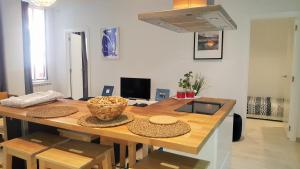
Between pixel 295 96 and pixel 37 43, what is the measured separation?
18.7 feet

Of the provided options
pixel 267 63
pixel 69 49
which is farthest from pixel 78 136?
A: pixel 267 63

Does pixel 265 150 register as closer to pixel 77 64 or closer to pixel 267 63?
pixel 267 63

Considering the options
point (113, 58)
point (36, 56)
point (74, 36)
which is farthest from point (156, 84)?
point (36, 56)

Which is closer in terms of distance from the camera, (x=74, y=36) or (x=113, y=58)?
(x=113, y=58)

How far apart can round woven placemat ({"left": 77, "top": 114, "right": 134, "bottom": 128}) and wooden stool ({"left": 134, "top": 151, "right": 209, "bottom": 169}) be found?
30cm

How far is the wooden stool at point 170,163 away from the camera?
57.0 inches

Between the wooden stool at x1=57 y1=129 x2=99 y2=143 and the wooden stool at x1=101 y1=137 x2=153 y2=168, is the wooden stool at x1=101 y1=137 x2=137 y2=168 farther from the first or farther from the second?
the wooden stool at x1=57 y1=129 x2=99 y2=143

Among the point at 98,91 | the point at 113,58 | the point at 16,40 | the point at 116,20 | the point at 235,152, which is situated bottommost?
the point at 235,152

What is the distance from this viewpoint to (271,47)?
5688 mm

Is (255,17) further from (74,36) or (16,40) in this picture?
(16,40)

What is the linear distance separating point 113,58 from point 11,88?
2.35m

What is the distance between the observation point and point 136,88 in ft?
15.4

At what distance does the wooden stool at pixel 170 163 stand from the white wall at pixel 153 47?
275 cm

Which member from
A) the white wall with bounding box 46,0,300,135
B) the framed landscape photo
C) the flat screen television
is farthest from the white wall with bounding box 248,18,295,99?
the flat screen television
